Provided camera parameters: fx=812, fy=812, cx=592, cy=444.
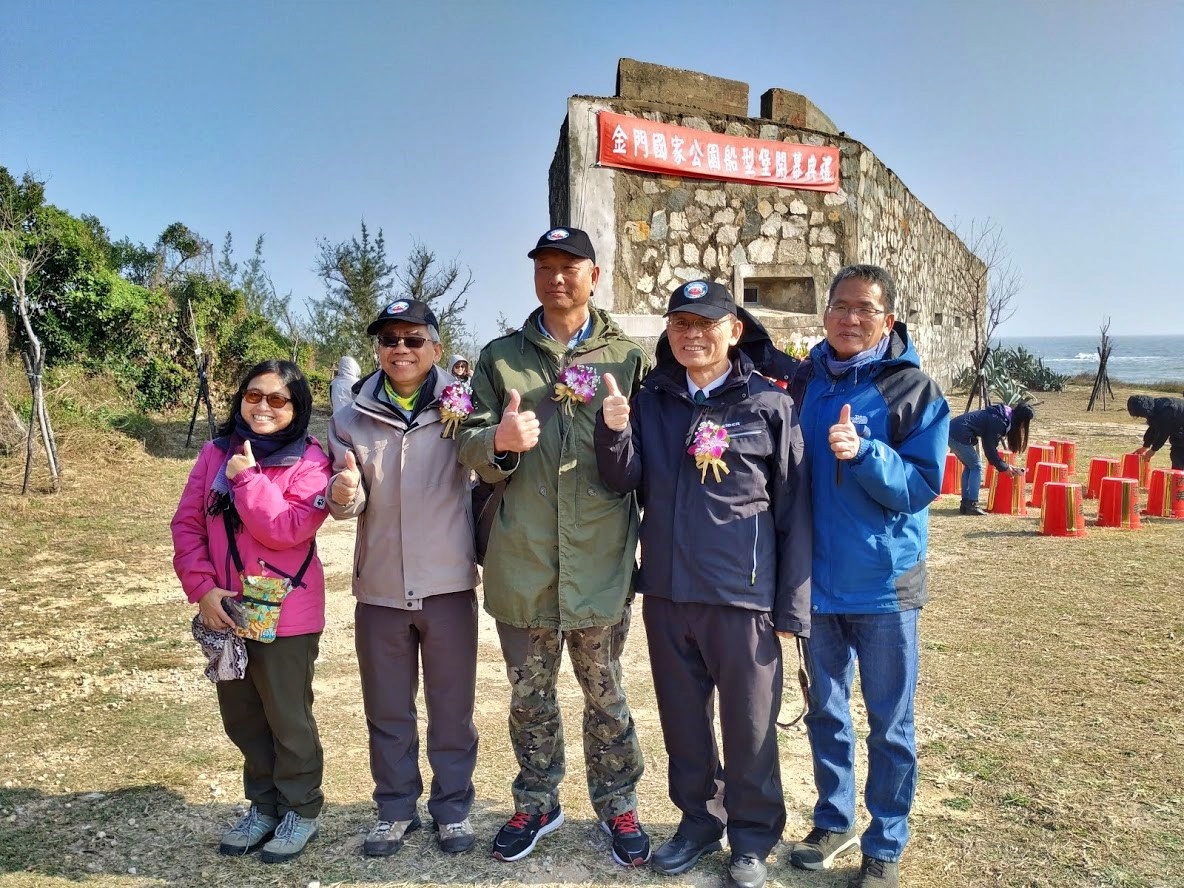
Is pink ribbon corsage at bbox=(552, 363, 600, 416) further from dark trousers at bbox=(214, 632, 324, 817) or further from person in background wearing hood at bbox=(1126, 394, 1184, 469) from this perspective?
person in background wearing hood at bbox=(1126, 394, 1184, 469)

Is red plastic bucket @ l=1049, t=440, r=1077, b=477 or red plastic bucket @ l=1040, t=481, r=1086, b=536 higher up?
red plastic bucket @ l=1049, t=440, r=1077, b=477

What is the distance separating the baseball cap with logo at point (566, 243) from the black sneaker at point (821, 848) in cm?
208

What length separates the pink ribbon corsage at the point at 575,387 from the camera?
261 cm

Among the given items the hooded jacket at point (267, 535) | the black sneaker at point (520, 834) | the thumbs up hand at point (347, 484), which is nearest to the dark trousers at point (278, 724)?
the hooded jacket at point (267, 535)

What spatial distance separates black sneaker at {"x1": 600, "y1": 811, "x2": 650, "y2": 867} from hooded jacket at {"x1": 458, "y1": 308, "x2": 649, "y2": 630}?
69 centimetres

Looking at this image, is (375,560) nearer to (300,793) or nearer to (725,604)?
(300,793)

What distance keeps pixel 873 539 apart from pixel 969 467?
658 centimetres

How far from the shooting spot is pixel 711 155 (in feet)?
28.9

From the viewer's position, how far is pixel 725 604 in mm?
2432

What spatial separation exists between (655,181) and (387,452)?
662cm

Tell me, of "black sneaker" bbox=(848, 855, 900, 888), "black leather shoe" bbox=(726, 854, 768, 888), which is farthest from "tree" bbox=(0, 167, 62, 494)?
"black sneaker" bbox=(848, 855, 900, 888)

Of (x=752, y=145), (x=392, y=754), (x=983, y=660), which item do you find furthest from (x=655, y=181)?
(x=392, y=754)

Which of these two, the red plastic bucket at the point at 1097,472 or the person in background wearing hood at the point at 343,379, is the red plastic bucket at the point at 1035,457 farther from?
the person in background wearing hood at the point at 343,379

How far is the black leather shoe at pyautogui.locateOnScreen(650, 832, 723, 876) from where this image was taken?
260 centimetres
